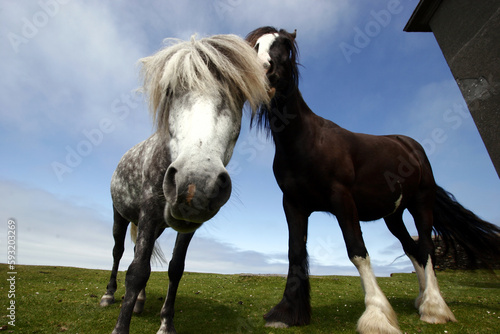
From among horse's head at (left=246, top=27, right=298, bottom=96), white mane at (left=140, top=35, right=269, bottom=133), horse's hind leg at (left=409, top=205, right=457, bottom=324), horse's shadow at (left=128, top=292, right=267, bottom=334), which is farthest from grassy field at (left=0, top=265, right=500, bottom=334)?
horse's head at (left=246, top=27, right=298, bottom=96)

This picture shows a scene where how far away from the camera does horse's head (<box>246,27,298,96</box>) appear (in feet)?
12.9

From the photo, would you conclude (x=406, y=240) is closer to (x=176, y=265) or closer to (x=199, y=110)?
(x=176, y=265)

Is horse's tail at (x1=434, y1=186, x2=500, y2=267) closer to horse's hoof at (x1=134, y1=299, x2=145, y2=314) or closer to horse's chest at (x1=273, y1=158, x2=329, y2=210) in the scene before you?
horse's chest at (x1=273, y1=158, x2=329, y2=210)

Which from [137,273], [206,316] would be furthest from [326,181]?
[206,316]

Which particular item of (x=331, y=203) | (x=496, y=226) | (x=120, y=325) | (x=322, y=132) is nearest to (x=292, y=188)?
(x=331, y=203)

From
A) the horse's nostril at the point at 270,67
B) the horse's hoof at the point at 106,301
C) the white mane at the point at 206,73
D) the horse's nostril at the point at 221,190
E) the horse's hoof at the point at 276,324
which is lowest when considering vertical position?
the horse's hoof at the point at 276,324

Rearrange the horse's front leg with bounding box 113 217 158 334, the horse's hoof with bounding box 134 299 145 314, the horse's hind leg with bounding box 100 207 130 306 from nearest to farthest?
the horse's front leg with bounding box 113 217 158 334 < the horse's hoof with bounding box 134 299 145 314 < the horse's hind leg with bounding box 100 207 130 306

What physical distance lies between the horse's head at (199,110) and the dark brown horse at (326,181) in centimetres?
93

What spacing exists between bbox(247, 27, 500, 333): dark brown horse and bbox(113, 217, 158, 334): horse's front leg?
1.94 m

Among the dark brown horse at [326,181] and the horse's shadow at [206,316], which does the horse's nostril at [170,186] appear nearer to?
the dark brown horse at [326,181]

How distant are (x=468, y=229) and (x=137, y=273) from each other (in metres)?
6.42

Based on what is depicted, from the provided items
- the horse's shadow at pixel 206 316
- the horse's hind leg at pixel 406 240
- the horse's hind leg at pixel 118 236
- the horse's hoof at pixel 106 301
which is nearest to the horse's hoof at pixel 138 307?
the horse's shadow at pixel 206 316

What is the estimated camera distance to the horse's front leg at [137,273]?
108 inches

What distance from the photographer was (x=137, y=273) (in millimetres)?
2850
